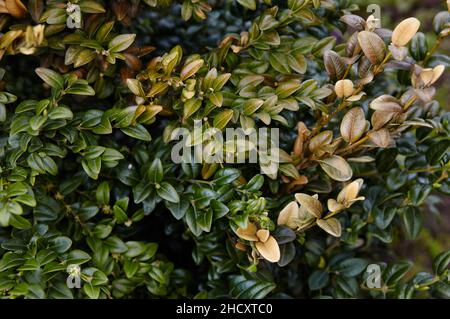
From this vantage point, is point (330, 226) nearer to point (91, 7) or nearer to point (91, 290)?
point (91, 290)

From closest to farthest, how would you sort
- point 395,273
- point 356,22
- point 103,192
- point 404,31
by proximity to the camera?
1. point 404,31
2. point 356,22
3. point 103,192
4. point 395,273

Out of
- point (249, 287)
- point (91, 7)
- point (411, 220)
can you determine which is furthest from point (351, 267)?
point (91, 7)

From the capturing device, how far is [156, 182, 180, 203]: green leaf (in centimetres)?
143

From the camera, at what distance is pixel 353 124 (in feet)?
4.47

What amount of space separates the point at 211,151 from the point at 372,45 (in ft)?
1.44

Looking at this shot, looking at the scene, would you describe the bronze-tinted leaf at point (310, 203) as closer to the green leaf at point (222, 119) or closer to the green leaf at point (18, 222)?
the green leaf at point (222, 119)

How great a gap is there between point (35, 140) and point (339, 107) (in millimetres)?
738

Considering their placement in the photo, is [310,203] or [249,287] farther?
[249,287]

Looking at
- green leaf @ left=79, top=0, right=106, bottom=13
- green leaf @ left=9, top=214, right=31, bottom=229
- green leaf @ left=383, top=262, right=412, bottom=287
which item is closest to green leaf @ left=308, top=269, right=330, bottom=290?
green leaf @ left=383, top=262, right=412, bottom=287

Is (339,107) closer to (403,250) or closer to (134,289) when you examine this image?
(134,289)

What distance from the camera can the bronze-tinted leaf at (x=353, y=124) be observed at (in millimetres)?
1354

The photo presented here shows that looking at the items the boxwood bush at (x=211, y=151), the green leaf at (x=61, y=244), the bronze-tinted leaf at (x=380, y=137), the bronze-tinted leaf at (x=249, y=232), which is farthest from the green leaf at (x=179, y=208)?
the bronze-tinted leaf at (x=380, y=137)

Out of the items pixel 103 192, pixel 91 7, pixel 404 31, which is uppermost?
pixel 404 31

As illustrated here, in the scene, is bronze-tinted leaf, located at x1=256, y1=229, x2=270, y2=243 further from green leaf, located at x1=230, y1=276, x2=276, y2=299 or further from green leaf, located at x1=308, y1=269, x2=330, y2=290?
green leaf, located at x1=308, y1=269, x2=330, y2=290
